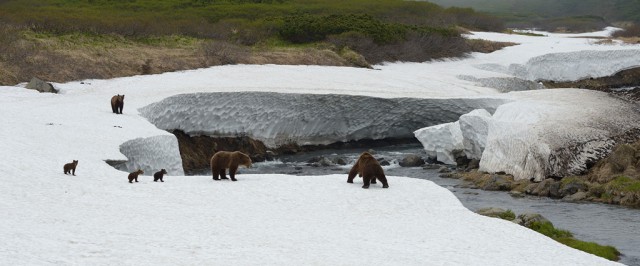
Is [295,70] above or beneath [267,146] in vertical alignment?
above

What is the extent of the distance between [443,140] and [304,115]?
775 cm

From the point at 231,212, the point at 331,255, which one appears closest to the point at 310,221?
the point at 231,212

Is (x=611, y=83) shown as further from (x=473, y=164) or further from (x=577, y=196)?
(x=577, y=196)

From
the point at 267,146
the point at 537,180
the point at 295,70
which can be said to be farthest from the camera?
the point at 295,70

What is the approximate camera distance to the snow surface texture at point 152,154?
2575 cm

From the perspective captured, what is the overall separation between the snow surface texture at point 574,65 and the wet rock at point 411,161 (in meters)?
29.4

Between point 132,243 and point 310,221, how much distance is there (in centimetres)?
428

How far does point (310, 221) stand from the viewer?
1619cm

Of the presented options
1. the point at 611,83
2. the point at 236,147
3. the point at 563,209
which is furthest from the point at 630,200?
the point at 611,83

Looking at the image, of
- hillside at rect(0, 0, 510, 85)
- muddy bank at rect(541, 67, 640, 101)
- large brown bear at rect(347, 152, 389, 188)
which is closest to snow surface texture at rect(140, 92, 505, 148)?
hillside at rect(0, 0, 510, 85)

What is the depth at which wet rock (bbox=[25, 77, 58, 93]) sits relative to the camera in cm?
3691

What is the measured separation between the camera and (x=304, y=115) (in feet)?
132

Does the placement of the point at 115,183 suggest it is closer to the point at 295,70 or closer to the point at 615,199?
the point at 615,199

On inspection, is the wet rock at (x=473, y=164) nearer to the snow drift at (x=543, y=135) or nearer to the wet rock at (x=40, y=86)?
the snow drift at (x=543, y=135)
